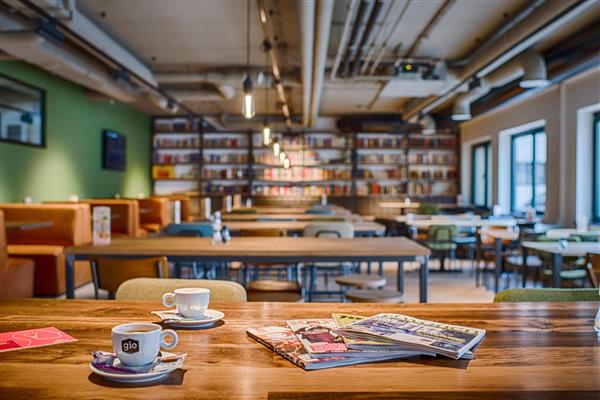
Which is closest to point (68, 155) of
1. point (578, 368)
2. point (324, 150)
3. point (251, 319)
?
point (324, 150)

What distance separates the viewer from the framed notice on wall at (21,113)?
291 inches

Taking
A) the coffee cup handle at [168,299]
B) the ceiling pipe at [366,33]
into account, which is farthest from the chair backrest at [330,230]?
the coffee cup handle at [168,299]

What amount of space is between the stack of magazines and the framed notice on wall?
283 inches

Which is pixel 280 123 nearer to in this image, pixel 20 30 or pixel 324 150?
pixel 324 150

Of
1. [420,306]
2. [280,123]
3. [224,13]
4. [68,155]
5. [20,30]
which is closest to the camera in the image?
[420,306]

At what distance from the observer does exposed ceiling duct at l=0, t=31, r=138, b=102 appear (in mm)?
5672

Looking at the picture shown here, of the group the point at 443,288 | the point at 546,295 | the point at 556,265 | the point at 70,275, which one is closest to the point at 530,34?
the point at 556,265

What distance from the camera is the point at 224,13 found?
20.7 feet

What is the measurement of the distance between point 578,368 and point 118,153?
1112 centimetres

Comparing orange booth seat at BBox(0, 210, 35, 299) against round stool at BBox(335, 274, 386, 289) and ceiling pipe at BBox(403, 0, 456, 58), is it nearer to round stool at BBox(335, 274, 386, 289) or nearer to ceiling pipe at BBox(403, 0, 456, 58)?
round stool at BBox(335, 274, 386, 289)

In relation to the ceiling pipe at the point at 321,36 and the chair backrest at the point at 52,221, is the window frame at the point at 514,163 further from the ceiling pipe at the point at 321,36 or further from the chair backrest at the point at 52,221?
the chair backrest at the point at 52,221

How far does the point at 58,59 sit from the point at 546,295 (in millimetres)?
6080

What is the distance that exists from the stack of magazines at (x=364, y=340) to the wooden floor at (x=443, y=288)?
448 centimetres

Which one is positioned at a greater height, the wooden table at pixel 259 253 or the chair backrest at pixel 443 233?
the wooden table at pixel 259 253
